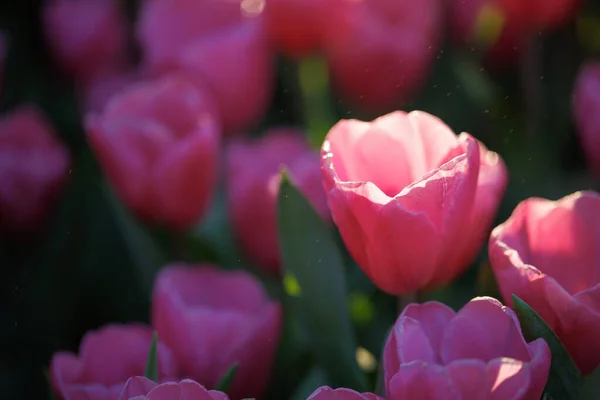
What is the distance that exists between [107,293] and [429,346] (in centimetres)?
45

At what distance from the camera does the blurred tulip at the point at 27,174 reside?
0.79m

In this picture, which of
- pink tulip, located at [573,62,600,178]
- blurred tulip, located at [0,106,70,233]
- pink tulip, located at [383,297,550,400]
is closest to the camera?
pink tulip, located at [383,297,550,400]

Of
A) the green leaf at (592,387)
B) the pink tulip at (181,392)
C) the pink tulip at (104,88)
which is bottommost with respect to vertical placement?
the green leaf at (592,387)

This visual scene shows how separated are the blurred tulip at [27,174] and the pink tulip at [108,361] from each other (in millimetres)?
283

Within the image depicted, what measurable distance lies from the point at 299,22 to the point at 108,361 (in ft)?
1.47

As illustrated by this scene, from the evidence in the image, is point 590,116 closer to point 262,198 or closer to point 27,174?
point 262,198

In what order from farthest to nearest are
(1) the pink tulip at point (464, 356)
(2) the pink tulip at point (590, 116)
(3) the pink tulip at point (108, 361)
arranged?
(2) the pink tulip at point (590, 116) < (3) the pink tulip at point (108, 361) < (1) the pink tulip at point (464, 356)

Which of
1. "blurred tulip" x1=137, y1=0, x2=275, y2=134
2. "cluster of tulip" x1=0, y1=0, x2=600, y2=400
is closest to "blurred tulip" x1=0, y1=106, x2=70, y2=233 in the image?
"cluster of tulip" x1=0, y1=0, x2=600, y2=400

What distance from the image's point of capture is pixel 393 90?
0.92m

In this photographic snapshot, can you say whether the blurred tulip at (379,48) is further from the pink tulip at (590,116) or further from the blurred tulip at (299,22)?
the pink tulip at (590,116)

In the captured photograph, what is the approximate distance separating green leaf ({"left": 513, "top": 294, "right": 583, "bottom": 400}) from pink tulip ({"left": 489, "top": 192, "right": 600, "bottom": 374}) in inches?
0.5

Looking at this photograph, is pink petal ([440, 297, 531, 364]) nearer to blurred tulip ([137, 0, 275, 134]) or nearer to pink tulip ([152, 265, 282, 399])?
pink tulip ([152, 265, 282, 399])

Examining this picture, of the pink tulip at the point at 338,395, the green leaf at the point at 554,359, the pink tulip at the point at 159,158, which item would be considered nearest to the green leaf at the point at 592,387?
the green leaf at the point at 554,359

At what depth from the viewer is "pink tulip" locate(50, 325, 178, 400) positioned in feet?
1.66
